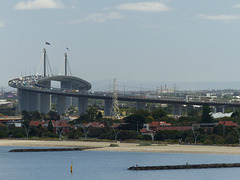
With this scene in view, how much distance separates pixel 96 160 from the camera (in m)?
78.8

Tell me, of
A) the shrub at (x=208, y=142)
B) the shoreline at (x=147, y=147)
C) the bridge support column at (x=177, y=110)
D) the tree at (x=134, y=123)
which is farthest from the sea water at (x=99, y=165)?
the bridge support column at (x=177, y=110)

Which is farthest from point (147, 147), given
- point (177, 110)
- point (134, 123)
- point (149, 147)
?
point (177, 110)

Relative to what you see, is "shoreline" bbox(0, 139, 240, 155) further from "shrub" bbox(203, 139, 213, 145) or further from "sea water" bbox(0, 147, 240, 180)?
"shrub" bbox(203, 139, 213, 145)

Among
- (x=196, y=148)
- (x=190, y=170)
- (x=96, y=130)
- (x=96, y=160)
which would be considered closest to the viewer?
(x=190, y=170)

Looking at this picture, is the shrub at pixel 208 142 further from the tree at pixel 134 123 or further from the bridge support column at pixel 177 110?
the bridge support column at pixel 177 110

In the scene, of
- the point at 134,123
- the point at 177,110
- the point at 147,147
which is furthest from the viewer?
the point at 177,110

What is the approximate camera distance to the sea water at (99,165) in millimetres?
63000

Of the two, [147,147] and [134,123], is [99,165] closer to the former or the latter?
[147,147]

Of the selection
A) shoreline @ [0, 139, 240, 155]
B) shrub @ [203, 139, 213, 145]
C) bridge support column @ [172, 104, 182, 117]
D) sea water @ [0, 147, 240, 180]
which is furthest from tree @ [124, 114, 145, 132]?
bridge support column @ [172, 104, 182, 117]

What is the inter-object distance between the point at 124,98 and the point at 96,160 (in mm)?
103932

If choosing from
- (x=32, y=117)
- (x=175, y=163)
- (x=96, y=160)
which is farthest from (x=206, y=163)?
(x=32, y=117)

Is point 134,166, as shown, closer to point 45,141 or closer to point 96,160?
point 96,160

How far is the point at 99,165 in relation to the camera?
73.2 m

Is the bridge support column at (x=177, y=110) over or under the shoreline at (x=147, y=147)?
over
